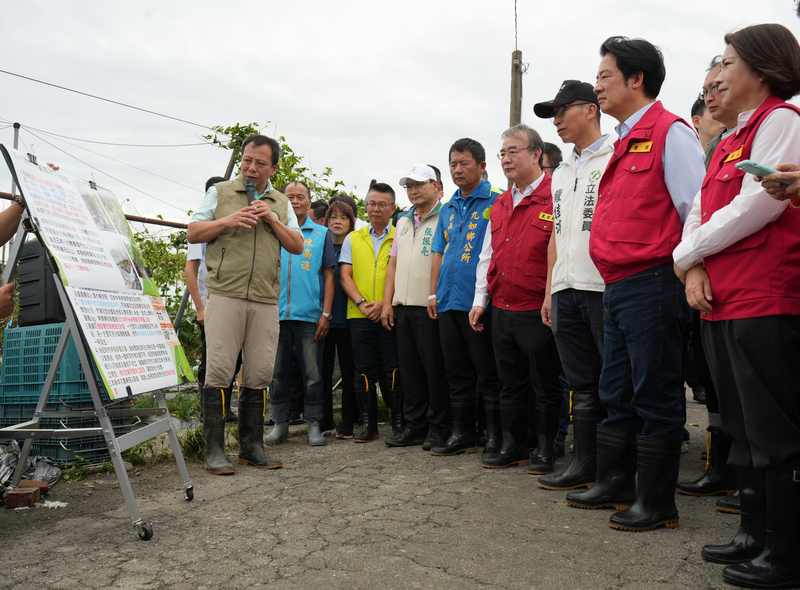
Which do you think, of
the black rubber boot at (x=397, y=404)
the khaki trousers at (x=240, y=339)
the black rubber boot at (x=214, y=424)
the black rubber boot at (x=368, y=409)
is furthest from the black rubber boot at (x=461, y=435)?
the black rubber boot at (x=214, y=424)

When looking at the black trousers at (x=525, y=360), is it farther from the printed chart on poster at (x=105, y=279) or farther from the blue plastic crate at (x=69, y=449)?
the blue plastic crate at (x=69, y=449)

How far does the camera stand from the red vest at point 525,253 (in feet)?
13.1

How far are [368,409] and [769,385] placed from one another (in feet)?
11.3

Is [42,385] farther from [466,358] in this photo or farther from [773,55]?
[773,55]

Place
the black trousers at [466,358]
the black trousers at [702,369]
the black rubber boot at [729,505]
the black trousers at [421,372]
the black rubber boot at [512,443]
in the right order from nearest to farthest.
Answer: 1. the black rubber boot at [729,505]
2. the black trousers at [702,369]
3. the black rubber boot at [512,443]
4. the black trousers at [466,358]
5. the black trousers at [421,372]

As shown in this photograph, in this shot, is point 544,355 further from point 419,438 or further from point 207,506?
point 207,506

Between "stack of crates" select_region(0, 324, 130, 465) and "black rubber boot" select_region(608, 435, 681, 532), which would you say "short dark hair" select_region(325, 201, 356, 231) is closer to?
"stack of crates" select_region(0, 324, 130, 465)

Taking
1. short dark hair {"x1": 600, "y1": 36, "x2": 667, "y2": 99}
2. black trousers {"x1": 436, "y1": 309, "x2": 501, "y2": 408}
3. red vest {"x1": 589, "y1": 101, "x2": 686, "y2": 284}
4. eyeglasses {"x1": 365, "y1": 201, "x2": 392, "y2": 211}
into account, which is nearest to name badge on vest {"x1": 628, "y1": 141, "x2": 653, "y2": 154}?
red vest {"x1": 589, "y1": 101, "x2": 686, "y2": 284}

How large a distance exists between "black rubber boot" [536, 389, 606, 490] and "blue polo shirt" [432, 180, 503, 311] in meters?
1.25

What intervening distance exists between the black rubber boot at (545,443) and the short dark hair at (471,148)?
1.93 metres

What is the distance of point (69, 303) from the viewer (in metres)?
2.83

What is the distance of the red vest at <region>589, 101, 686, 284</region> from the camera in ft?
9.10

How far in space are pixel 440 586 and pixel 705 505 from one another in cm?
170

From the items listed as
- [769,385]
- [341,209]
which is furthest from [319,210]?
[769,385]
